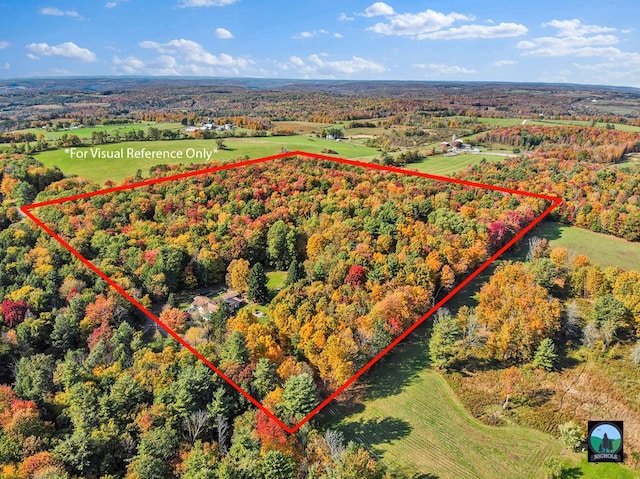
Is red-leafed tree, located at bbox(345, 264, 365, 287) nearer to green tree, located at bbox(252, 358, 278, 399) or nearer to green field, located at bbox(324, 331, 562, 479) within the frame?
green field, located at bbox(324, 331, 562, 479)

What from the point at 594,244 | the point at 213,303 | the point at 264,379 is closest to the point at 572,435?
the point at 264,379

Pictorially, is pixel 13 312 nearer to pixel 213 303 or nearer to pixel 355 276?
pixel 213 303

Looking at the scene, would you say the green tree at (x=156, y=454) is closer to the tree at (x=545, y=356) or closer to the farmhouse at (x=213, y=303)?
the farmhouse at (x=213, y=303)

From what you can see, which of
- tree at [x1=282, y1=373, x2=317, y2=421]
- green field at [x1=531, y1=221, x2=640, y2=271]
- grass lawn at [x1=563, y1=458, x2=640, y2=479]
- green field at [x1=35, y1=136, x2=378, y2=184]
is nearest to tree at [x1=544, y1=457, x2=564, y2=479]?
grass lawn at [x1=563, y1=458, x2=640, y2=479]

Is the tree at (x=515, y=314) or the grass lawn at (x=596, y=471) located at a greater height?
the tree at (x=515, y=314)

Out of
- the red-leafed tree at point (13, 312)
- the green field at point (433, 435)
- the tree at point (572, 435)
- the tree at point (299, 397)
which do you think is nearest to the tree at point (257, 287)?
the green field at point (433, 435)
